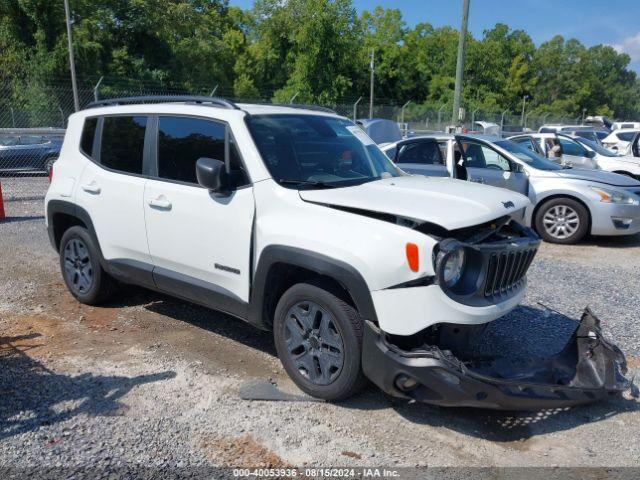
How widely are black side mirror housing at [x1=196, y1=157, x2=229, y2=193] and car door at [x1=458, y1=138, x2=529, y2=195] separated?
5905 mm

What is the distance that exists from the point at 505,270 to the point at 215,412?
2032 millimetres

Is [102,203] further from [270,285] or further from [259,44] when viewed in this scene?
[259,44]

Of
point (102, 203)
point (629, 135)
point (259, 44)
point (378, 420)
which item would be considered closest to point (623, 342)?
point (378, 420)

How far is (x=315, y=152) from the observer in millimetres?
4383

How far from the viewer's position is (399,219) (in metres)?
3.46

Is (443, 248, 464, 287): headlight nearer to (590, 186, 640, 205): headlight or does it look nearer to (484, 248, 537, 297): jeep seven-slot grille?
(484, 248, 537, 297): jeep seven-slot grille

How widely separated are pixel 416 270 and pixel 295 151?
5.04ft

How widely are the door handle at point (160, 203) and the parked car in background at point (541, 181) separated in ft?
18.6

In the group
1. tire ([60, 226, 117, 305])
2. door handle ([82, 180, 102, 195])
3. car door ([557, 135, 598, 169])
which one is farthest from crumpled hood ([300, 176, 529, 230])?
car door ([557, 135, 598, 169])

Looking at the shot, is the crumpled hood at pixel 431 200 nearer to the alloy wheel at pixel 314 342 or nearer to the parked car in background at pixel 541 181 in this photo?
the alloy wheel at pixel 314 342

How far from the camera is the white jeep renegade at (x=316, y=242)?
10.8ft

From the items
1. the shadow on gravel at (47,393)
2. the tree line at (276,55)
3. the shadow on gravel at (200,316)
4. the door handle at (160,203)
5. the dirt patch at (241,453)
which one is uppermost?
the tree line at (276,55)

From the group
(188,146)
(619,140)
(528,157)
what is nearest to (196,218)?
(188,146)

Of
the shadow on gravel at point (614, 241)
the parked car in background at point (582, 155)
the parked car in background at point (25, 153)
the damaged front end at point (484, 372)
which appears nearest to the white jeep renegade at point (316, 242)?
the damaged front end at point (484, 372)
